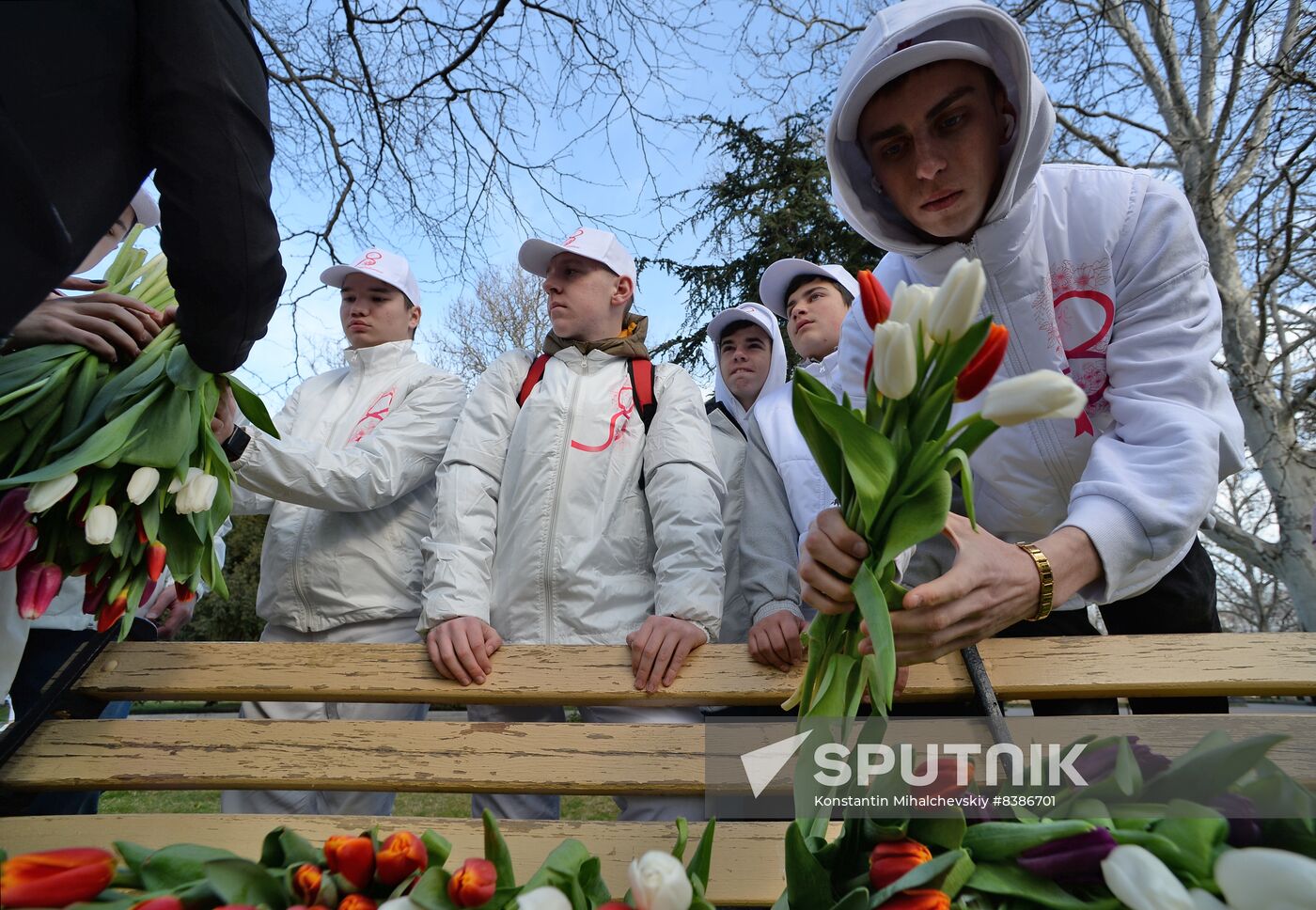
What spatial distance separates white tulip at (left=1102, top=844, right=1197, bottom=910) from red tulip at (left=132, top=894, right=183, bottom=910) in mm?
745

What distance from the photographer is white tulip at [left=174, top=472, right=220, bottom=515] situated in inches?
58.0

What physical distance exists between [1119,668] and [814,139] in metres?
10.7

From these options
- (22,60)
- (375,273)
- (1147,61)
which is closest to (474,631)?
(22,60)

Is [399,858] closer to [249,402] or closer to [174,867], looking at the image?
[174,867]

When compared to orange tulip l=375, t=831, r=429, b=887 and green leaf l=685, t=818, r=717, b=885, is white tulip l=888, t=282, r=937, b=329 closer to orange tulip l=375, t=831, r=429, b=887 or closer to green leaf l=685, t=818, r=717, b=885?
green leaf l=685, t=818, r=717, b=885

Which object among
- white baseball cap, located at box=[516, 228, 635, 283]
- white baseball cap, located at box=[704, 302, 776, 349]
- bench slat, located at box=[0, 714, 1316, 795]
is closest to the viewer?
bench slat, located at box=[0, 714, 1316, 795]

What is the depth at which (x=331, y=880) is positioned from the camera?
0.74 meters

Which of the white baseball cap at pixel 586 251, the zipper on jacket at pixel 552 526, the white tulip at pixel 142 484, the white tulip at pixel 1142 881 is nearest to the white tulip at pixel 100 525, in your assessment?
the white tulip at pixel 142 484

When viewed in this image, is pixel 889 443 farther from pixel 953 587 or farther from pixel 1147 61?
pixel 1147 61

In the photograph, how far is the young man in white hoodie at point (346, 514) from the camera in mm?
2512

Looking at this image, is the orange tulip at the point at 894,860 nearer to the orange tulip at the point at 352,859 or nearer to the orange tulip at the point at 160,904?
the orange tulip at the point at 352,859

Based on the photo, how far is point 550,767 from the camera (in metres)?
1.47

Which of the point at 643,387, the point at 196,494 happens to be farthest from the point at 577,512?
the point at 196,494

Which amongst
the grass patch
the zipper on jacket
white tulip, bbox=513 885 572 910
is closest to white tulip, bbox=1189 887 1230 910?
white tulip, bbox=513 885 572 910
